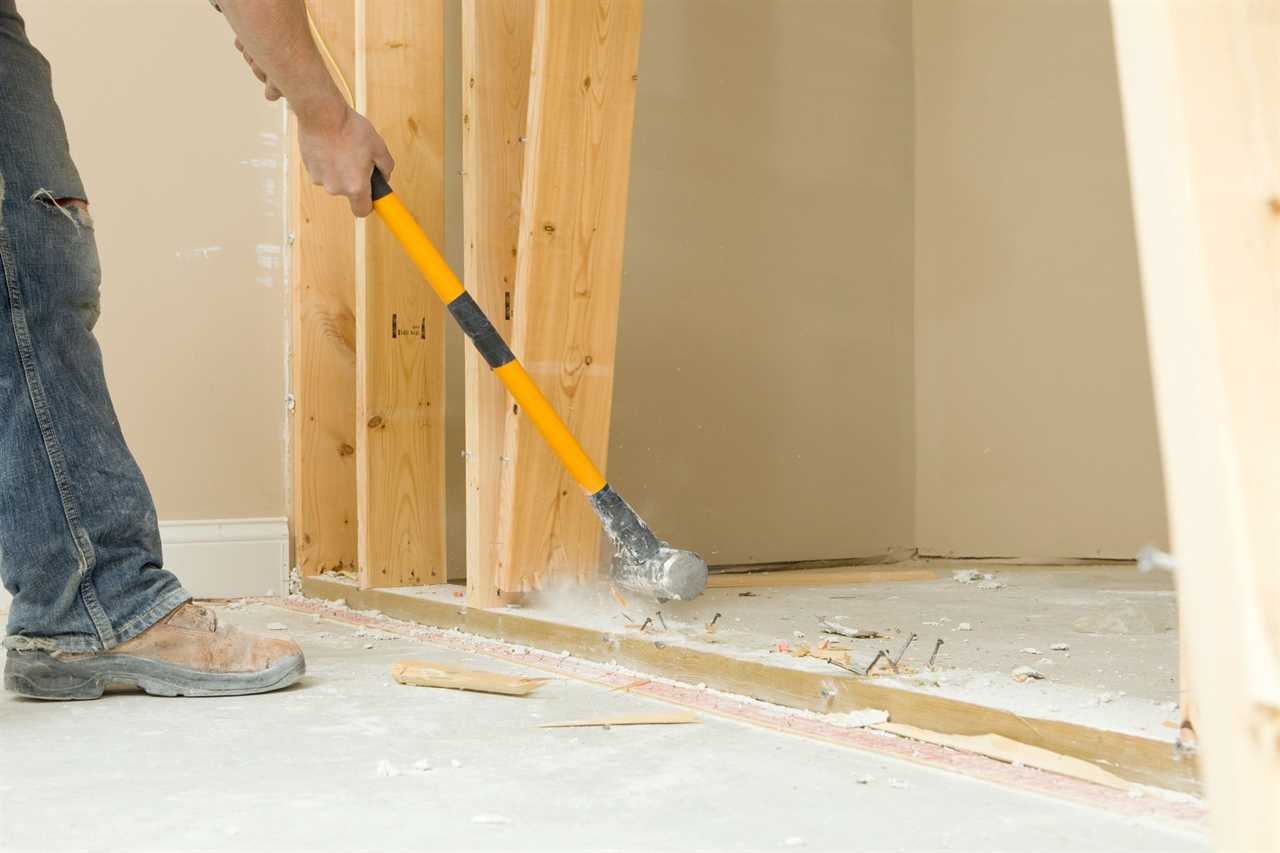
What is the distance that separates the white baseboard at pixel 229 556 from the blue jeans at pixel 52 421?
994 mm

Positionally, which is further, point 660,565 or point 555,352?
point 555,352

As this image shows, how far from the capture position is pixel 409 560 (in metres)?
2.51

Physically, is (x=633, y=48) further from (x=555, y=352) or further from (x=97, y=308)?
(x=97, y=308)

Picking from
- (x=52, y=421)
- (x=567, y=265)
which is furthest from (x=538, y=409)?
(x=52, y=421)

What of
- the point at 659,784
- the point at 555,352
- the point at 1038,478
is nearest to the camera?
the point at 659,784

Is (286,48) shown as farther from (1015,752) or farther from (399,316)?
(1015,752)

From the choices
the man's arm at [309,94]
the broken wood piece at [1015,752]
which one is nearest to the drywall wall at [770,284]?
the man's arm at [309,94]

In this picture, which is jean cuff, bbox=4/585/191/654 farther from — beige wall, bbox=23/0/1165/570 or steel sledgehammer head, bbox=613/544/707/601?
beige wall, bbox=23/0/1165/570

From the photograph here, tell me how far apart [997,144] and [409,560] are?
7.94 feet

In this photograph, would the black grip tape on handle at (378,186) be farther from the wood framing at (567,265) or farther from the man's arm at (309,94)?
the wood framing at (567,265)

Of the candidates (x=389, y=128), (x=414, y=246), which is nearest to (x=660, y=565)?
(x=414, y=246)

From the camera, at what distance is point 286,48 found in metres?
1.61

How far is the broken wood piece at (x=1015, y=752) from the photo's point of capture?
1.17 m

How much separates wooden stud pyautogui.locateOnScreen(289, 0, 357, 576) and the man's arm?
0.81 meters
